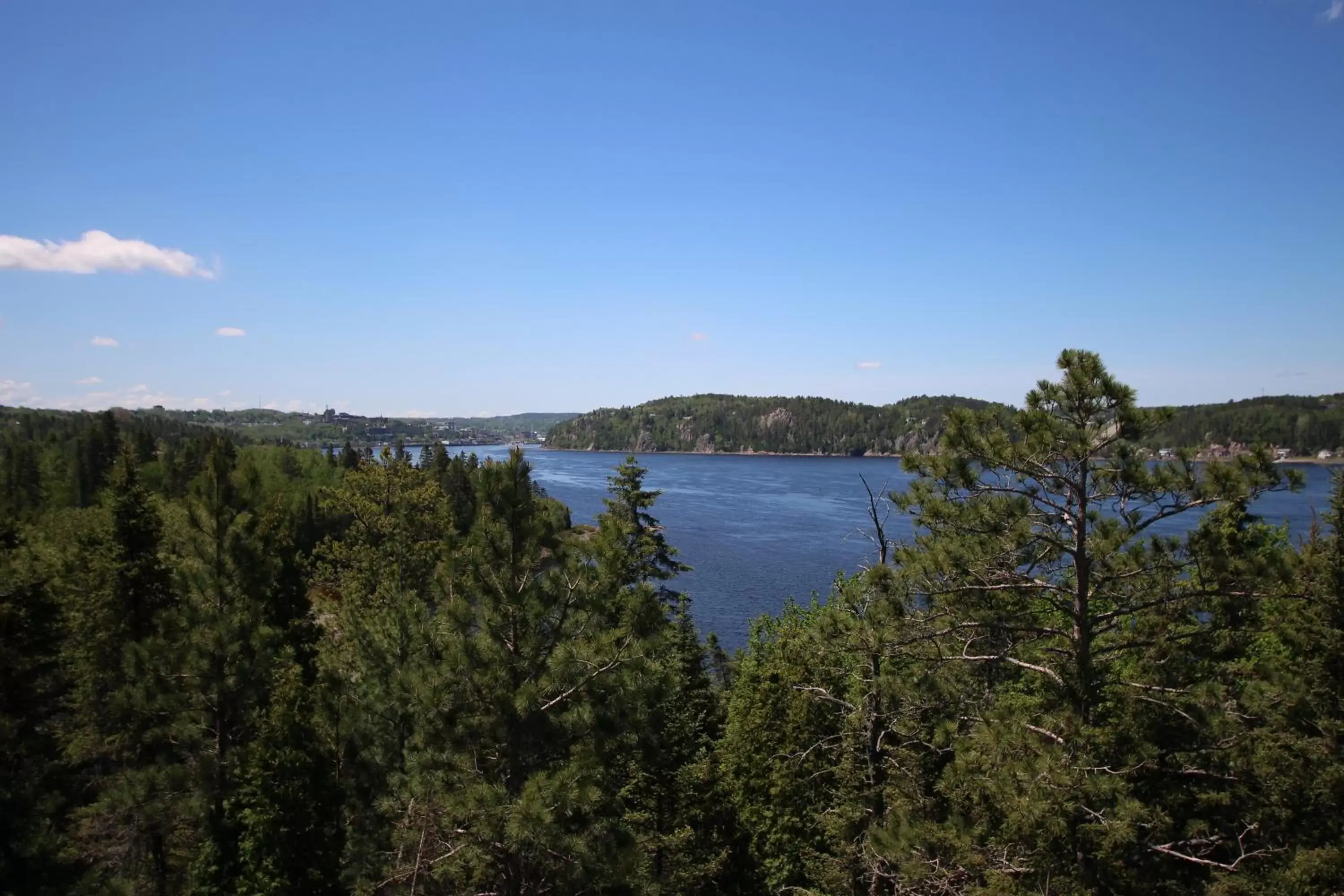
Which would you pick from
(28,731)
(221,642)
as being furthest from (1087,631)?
(28,731)

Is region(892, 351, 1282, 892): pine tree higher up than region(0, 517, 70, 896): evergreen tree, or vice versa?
region(892, 351, 1282, 892): pine tree

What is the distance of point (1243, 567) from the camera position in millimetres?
8852

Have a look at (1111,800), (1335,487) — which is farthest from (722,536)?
(1111,800)

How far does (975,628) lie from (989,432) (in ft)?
8.70

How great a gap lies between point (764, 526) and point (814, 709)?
64720 millimetres

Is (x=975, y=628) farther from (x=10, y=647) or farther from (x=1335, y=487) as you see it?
(x=10, y=647)

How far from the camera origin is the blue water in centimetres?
5006

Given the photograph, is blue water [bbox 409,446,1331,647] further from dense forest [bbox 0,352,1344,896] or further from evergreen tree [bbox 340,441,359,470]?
evergreen tree [bbox 340,441,359,470]

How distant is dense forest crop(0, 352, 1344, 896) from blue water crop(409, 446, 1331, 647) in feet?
7.45

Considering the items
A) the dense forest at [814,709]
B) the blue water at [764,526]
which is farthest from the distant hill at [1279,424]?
the dense forest at [814,709]

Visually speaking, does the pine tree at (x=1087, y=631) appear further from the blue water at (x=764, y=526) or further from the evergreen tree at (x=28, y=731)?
the evergreen tree at (x=28, y=731)

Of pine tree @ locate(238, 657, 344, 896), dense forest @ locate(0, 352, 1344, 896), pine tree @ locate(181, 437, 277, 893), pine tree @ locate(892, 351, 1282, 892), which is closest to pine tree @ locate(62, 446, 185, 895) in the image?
dense forest @ locate(0, 352, 1344, 896)

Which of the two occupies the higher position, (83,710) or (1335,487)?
(1335,487)

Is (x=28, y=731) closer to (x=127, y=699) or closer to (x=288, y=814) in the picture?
(x=127, y=699)
